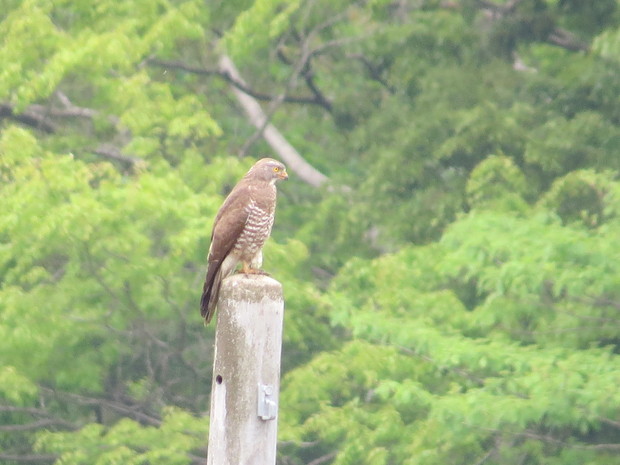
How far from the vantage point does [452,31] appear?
14695 mm

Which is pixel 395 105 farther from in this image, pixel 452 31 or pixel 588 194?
pixel 588 194

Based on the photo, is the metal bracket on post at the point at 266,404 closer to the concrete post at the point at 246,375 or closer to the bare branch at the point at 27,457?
the concrete post at the point at 246,375

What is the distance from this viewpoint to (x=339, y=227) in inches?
590

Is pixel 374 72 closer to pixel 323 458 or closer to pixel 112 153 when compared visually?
pixel 112 153

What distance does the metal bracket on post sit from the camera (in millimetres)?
3682

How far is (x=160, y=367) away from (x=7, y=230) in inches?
108

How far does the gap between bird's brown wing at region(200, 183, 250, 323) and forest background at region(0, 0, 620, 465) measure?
290cm

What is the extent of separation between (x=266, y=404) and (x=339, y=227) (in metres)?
11.3

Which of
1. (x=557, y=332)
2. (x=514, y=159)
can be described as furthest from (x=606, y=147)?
(x=557, y=332)

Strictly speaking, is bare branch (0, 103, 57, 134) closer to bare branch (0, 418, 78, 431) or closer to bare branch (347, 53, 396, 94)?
bare branch (0, 418, 78, 431)

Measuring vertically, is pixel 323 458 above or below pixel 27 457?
below

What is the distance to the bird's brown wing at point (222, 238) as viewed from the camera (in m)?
4.79

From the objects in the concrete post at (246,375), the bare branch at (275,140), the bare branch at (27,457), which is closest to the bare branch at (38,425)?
the bare branch at (27,457)

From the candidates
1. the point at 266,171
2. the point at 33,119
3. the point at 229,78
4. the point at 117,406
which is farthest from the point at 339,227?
the point at 266,171
